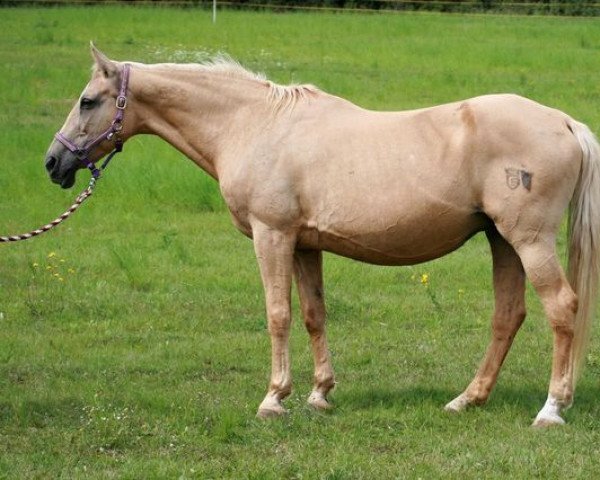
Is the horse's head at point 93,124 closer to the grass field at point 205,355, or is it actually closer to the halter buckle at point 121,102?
the halter buckle at point 121,102

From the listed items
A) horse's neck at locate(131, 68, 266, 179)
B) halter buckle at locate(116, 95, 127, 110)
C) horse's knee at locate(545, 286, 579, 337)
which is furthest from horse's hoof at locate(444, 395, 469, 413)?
halter buckle at locate(116, 95, 127, 110)

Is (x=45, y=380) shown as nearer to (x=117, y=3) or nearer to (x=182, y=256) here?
(x=182, y=256)

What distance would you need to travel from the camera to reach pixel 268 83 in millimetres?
8008

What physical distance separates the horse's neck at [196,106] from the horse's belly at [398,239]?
2.64 feet

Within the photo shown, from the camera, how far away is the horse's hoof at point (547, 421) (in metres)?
7.24

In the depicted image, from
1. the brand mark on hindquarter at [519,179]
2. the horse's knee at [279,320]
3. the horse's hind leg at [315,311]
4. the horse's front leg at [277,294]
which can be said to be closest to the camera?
the brand mark on hindquarter at [519,179]

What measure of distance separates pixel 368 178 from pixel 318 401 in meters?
1.38

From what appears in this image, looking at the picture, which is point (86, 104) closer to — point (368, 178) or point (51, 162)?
point (51, 162)

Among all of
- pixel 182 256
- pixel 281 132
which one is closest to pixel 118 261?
pixel 182 256

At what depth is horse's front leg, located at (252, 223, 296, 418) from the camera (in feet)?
24.8

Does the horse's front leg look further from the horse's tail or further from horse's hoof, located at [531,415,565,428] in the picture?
the horse's tail

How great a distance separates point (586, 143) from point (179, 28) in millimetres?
24416

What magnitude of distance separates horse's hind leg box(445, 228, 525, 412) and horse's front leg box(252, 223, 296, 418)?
103cm

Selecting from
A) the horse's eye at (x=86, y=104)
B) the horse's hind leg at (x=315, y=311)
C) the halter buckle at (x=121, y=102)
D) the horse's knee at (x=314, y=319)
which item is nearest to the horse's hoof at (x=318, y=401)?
the horse's hind leg at (x=315, y=311)
